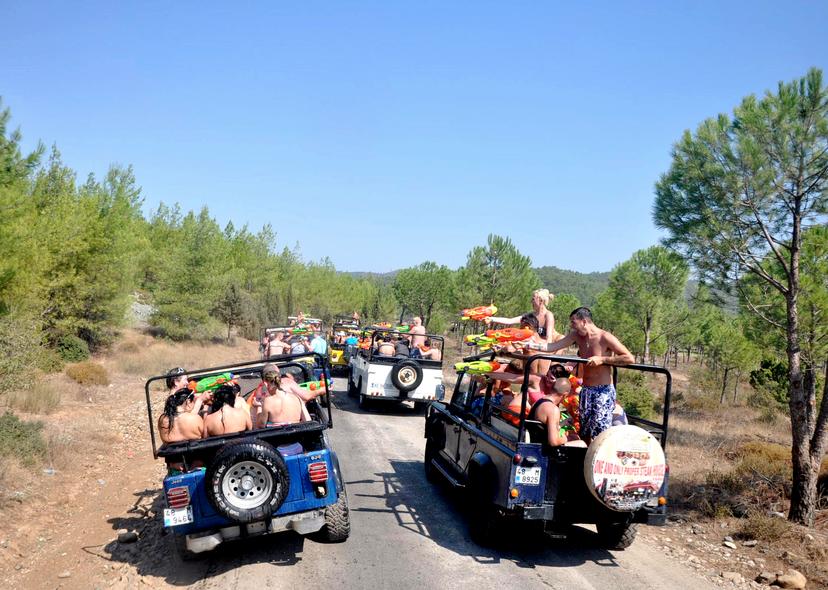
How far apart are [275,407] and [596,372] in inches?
129

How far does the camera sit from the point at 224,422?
18.7ft

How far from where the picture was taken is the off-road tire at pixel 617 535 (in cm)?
603

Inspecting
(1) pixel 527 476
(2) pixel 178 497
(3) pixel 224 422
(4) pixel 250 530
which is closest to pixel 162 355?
(3) pixel 224 422

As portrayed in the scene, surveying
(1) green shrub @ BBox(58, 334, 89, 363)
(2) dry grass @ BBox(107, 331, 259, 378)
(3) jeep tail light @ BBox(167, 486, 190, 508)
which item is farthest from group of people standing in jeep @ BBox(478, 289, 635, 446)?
(1) green shrub @ BBox(58, 334, 89, 363)

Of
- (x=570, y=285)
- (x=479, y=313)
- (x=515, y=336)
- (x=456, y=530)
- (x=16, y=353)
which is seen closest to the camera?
(x=456, y=530)

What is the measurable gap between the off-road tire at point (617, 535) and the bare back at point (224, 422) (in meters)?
3.86

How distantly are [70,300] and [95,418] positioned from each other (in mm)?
9339

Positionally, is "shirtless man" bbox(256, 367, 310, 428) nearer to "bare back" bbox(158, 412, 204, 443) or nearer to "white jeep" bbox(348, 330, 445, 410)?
"bare back" bbox(158, 412, 204, 443)

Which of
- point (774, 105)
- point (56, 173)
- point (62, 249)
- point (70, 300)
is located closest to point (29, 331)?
point (62, 249)

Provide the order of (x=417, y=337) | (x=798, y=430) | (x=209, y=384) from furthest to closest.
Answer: (x=417, y=337) < (x=798, y=430) < (x=209, y=384)

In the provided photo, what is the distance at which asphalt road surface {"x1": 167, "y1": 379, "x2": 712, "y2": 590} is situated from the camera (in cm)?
514

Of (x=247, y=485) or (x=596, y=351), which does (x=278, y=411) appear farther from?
(x=596, y=351)

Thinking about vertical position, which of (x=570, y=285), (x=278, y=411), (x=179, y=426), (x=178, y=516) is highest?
(x=570, y=285)

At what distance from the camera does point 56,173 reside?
782 inches
